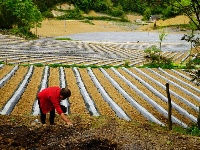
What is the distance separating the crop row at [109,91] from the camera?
8398 mm

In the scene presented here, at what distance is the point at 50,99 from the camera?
5.40 m

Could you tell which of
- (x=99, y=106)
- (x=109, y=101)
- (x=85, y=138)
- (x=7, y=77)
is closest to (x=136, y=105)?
(x=109, y=101)

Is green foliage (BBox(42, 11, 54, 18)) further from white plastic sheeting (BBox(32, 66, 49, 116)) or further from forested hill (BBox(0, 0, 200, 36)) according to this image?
white plastic sheeting (BBox(32, 66, 49, 116))

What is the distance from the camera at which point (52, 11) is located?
248ft

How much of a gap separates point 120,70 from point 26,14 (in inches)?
823

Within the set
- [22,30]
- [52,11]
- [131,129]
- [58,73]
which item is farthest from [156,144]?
[52,11]

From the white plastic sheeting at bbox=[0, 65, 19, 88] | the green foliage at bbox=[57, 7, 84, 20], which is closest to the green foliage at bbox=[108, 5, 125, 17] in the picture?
the green foliage at bbox=[57, 7, 84, 20]

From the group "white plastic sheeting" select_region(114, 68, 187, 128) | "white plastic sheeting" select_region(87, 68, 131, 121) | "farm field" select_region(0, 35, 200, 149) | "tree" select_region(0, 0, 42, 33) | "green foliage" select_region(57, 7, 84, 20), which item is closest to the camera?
"farm field" select_region(0, 35, 200, 149)

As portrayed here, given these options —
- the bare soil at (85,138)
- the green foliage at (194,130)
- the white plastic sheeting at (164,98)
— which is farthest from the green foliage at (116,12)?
the bare soil at (85,138)

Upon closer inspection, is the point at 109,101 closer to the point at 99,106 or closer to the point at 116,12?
the point at 99,106

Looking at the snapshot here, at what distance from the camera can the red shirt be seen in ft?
17.4

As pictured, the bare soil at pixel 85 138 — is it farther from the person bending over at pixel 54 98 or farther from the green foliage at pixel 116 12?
the green foliage at pixel 116 12

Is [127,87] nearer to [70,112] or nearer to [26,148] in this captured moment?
[70,112]

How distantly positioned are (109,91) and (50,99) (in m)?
5.40
